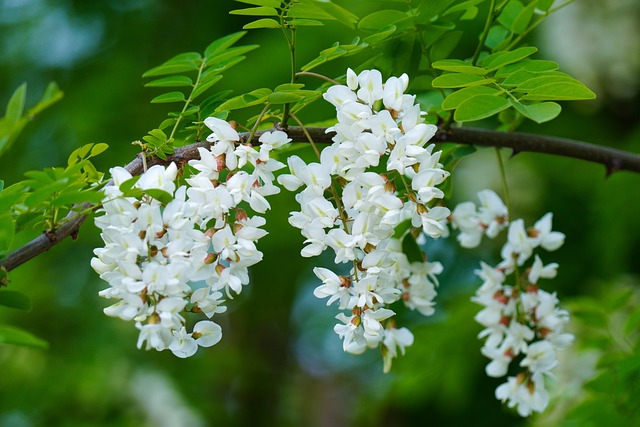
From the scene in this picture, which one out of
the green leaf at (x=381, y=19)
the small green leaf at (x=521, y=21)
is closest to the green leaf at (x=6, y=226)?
the green leaf at (x=381, y=19)

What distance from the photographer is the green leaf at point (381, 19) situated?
3.54 ft

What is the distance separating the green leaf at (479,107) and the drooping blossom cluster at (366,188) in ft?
0.16

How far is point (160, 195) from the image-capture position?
87 cm

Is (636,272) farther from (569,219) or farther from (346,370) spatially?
(346,370)

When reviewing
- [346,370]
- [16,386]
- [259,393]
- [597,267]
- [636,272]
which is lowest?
[346,370]

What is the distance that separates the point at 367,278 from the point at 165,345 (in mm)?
256

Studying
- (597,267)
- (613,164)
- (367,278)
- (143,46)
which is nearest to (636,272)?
(597,267)

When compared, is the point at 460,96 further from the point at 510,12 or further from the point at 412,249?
the point at 510,12

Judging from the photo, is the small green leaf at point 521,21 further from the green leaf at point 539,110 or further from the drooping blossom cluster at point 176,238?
the drooping blossom cluster at point 176,238

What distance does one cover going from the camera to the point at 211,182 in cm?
92

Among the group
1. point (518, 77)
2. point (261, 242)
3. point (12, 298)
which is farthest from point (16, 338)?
point (261, 242)

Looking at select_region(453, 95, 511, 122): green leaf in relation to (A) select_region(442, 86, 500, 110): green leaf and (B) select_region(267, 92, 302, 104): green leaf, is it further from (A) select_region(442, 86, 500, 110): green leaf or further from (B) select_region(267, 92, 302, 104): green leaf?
(B) select_region(267, 92, 302, 104): green leaf

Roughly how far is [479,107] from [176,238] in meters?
0.40

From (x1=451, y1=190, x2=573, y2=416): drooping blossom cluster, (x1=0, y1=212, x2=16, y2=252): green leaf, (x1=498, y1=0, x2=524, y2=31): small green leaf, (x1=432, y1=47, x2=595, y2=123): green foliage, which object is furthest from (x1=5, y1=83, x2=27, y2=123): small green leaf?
(x1=498, y1=0, x2=524, y2=31): small green leaf
